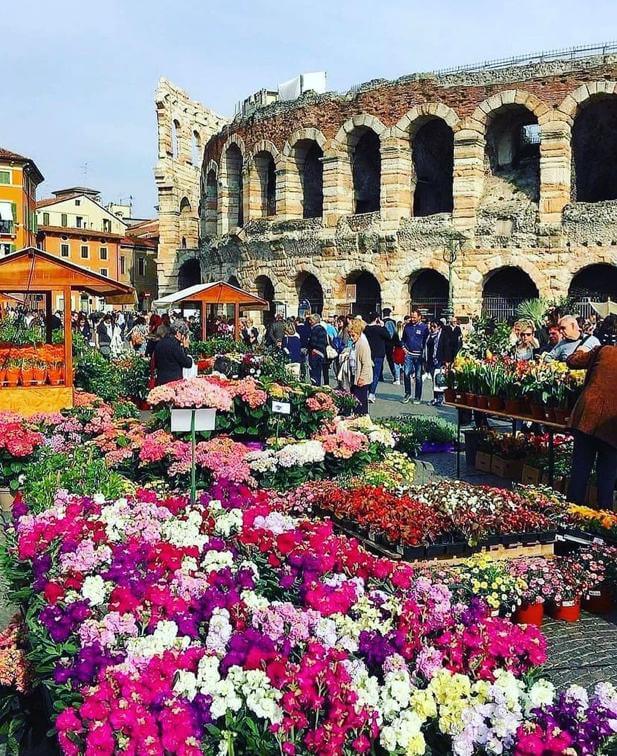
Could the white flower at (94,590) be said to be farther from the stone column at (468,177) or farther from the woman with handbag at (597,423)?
the stone column at (468,177)

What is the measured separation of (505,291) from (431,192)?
576cm

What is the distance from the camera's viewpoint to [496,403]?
991cm

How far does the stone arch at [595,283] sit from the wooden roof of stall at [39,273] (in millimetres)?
16285

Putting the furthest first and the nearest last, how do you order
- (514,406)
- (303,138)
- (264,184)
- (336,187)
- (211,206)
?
1. (211,206)
2. (264,184)
3. (303,138)
4. (336,187)
5. (514,406)

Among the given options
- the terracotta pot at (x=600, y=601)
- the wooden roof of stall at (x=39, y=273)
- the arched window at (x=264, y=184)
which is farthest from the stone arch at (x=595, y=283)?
the terracotta pot at (x=600, y=601)

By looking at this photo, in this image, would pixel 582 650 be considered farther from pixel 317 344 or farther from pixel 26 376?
pixel 317 344

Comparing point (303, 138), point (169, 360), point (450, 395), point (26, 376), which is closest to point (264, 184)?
point (303, 138)

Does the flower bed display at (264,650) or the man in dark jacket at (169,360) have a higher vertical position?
the man in dark jacket at (169,360)

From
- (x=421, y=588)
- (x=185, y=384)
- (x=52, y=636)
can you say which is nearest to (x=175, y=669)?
(x=52, y=636)

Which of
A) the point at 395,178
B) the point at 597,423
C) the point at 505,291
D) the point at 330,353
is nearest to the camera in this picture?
the point at 597,423

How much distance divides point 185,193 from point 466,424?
30626 millimetres

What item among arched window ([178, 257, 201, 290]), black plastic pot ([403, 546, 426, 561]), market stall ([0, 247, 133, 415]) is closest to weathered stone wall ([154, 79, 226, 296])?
arched window ([178, 257, 201, 290])

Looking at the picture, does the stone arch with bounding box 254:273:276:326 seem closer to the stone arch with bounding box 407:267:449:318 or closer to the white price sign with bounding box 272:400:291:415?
the stone arch with bounding box 407:267:449:318

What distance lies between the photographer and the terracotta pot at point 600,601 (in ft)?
19.5
